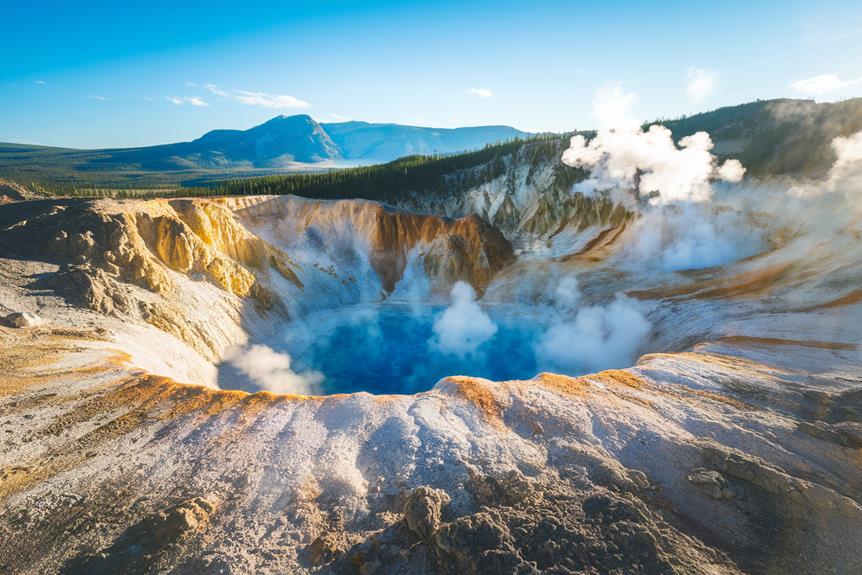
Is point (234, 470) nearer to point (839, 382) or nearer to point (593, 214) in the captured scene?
point (839, 382)

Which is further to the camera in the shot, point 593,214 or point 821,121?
point 593,214

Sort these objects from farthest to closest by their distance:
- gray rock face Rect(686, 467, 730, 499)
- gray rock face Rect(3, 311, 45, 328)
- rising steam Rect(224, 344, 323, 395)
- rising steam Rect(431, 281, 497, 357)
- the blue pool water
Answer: rising steam Rect(431, 281, 497, 357) < the blue pool water < rising steam Rect(224, 344, 323, 395) < gray rock face Rect(3, 311, 45, 328) < gray rock face Rect(686, 467, 730, 499)

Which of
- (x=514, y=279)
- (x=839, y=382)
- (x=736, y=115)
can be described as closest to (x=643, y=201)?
(x=514, y=279)

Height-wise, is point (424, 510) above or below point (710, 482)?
above

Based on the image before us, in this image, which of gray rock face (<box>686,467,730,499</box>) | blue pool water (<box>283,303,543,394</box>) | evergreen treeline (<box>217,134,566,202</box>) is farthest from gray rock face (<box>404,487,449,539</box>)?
evergreen treeline (<box>217,134,566,202</box>)

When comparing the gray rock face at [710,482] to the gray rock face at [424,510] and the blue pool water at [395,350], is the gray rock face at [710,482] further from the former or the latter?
the blue pool water at [395,350]

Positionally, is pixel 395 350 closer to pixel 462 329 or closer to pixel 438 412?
pixel 462 329

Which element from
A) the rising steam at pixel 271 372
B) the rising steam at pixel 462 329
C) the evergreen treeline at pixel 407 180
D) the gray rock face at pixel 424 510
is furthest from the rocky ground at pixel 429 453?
the evergreen treeline at pixel 407 180

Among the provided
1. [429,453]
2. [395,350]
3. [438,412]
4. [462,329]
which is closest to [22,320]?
[438,412]

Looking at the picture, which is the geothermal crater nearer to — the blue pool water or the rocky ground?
the rocky ground
